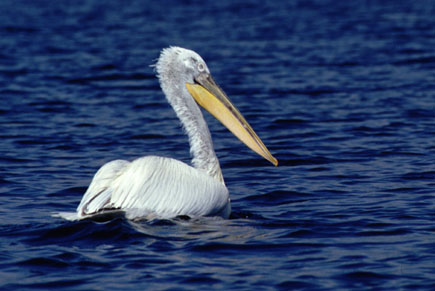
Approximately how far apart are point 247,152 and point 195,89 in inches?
92.0

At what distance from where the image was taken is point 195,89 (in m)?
7.15

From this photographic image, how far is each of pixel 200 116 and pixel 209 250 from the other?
66.8 inches

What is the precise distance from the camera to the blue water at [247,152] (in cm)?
526

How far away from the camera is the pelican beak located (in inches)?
281

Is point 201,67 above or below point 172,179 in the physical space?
above

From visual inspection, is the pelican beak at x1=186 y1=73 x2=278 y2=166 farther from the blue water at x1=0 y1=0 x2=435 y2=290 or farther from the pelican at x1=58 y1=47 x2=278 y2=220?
the blue water at x1=0 y1=0 x2=435 y2=290

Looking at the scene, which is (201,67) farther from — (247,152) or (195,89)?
(247,152)

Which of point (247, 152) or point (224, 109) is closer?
point (224, 109)

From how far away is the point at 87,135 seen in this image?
10.2m

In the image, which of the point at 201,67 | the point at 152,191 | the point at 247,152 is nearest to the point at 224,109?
the point at 201,67

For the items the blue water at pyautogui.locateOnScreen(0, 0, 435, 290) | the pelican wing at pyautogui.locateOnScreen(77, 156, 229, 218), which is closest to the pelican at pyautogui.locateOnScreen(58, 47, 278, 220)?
the pelican wing at pyautogui.locateOnScreen(77, 156, 229, 218)

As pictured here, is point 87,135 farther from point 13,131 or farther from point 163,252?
point 163,252

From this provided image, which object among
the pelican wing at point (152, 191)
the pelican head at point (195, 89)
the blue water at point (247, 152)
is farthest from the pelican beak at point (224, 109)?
the pelican wing at point (152, 191)

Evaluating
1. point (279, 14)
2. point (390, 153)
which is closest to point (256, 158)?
point (390, 153)
